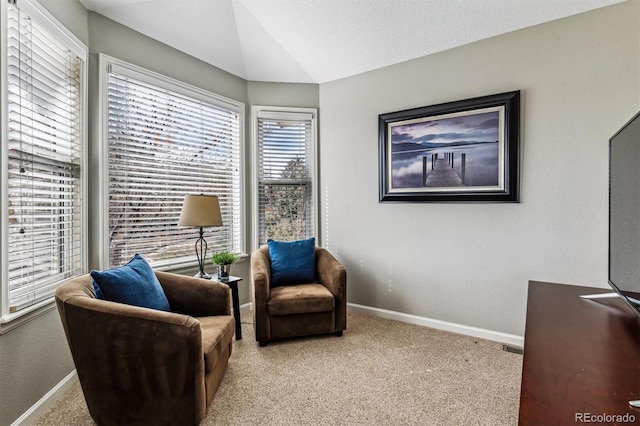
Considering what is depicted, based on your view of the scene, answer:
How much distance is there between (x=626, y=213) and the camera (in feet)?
4.38

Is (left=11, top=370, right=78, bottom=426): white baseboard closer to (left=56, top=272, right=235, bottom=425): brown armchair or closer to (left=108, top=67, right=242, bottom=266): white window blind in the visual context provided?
(left=56, top=272, right=235, bottom=425): brown armchair

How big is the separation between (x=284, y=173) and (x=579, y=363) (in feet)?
10.3

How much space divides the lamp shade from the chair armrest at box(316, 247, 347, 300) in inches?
42.8

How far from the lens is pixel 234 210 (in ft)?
11.8

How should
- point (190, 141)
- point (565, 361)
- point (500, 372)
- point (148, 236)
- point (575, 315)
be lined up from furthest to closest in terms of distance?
1. point (190, 141)
2. point (148, 236)
3. point (500, 372)
4. point (575, 315)
5. point (565, 361)

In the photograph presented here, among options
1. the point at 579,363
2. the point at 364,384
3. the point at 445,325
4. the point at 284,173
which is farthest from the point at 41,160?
the point at 445,325

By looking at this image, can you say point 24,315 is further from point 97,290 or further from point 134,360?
point 134,360

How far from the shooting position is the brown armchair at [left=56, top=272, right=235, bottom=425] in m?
1.59

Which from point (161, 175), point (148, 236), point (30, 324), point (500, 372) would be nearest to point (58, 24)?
point (161, 175)

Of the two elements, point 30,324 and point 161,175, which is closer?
point 30,324

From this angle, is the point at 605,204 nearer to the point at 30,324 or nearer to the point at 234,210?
the point at 234,210

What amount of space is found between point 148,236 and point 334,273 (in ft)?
5.37

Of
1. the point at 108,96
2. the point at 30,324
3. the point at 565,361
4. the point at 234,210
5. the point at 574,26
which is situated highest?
the point at 574,26

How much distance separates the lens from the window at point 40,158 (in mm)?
1744
